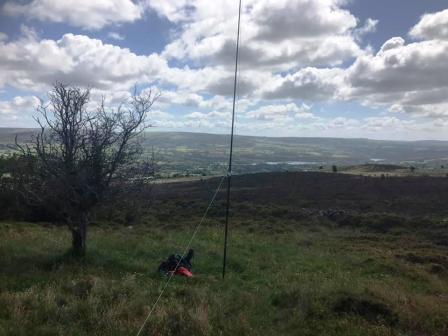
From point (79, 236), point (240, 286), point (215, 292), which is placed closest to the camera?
point (215, 292)

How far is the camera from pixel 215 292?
962 centimetres

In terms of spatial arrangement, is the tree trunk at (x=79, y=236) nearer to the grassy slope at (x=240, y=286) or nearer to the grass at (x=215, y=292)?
the grass at (x=215, y=292)

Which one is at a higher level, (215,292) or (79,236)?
(79,236)

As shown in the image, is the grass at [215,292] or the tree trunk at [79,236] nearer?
the grass at [215,292]

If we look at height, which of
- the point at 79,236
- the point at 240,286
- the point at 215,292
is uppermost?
the point at 79,236

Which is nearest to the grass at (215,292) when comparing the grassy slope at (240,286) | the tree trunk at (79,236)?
the grassy slope at (240,286)

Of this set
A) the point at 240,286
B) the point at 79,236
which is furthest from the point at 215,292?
the point at 79,236

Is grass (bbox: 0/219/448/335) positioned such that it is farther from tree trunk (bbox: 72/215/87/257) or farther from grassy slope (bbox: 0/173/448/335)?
tree trunk (bbox: 72/215/87/257)

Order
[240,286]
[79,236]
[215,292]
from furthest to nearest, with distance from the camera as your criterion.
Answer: [79,236] → [240,286] → [215,292]

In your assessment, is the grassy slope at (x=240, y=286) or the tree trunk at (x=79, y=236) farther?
the tree trunk at (x=79, y=236)

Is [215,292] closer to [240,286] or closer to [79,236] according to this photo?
[240,286]

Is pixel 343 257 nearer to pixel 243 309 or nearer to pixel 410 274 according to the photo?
pixel 410 274

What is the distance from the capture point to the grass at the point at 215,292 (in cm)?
688

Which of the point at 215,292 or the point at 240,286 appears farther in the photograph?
the point at 240,286
